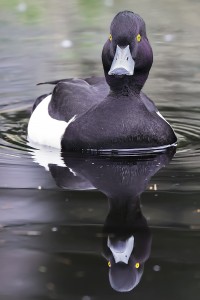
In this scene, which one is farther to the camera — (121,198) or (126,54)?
(126,54)

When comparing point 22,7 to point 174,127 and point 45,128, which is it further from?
point 45,128

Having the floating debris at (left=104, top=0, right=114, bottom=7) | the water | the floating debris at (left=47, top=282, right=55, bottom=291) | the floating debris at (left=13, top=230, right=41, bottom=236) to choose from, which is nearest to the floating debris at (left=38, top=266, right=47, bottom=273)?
the water

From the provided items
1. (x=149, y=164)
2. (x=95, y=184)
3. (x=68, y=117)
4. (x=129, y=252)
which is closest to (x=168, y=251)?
(x=129, y=252)

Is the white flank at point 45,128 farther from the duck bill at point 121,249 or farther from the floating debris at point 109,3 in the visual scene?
the floating debris at point 109,3

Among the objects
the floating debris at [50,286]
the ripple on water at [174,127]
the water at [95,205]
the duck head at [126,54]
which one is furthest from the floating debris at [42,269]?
the duck head at [126,54]

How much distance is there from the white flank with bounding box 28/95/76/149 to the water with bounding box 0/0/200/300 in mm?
130

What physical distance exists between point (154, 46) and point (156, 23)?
1.59 m

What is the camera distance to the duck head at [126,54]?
7.72m

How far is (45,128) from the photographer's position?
28.0 ft

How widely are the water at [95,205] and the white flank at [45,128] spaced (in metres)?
0.13

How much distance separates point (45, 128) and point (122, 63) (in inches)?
47.5

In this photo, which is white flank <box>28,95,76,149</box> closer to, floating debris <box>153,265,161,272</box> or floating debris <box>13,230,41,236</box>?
floating debris <box>13,230,41,236</box>

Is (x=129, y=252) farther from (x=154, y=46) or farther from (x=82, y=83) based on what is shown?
(x=154, y=46)

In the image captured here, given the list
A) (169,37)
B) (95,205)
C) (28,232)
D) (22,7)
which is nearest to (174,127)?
(95,205)
